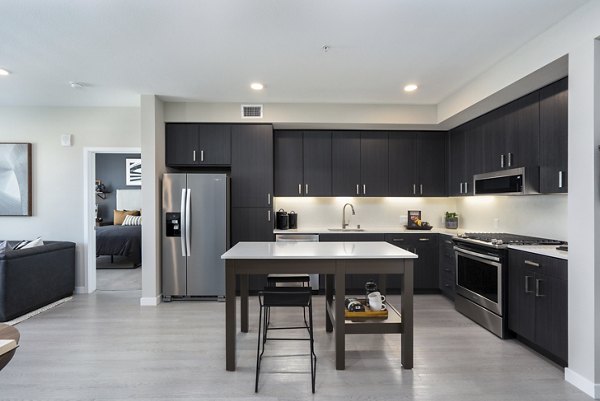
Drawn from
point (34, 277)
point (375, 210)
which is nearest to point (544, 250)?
point (375, 210)

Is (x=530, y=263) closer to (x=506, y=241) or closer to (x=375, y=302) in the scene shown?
(x=506, y=241)

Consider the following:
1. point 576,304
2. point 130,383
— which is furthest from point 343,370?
point 576,304

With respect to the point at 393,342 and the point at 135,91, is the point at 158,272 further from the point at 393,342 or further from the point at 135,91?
the point at 393,342

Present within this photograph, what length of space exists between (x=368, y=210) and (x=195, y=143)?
283 centimetres

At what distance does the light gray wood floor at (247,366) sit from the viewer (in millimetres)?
2305

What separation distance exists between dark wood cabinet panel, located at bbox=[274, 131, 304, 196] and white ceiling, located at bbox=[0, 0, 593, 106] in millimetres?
792

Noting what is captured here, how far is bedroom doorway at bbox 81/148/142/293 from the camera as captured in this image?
484cm

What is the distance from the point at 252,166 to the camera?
4.70m

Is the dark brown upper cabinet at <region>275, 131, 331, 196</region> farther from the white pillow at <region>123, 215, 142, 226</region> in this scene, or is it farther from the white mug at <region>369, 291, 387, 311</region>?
the white pillow at <region>123, 215, 142, 226</region>

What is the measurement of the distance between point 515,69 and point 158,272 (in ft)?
15.3

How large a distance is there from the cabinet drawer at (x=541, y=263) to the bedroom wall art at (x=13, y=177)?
6223 millimetres

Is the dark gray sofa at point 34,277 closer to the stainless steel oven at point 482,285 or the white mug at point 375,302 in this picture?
the white mug at point 375,302

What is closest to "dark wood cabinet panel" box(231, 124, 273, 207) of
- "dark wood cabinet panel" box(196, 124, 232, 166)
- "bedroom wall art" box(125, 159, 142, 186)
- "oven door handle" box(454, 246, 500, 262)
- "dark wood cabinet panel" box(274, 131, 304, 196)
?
"dark wood cabinet panel" box(196, 124, 232, 166)

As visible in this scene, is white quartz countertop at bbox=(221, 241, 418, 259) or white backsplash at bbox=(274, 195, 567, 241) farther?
white backsplash at bbox=(274, 195, 567, 241)
